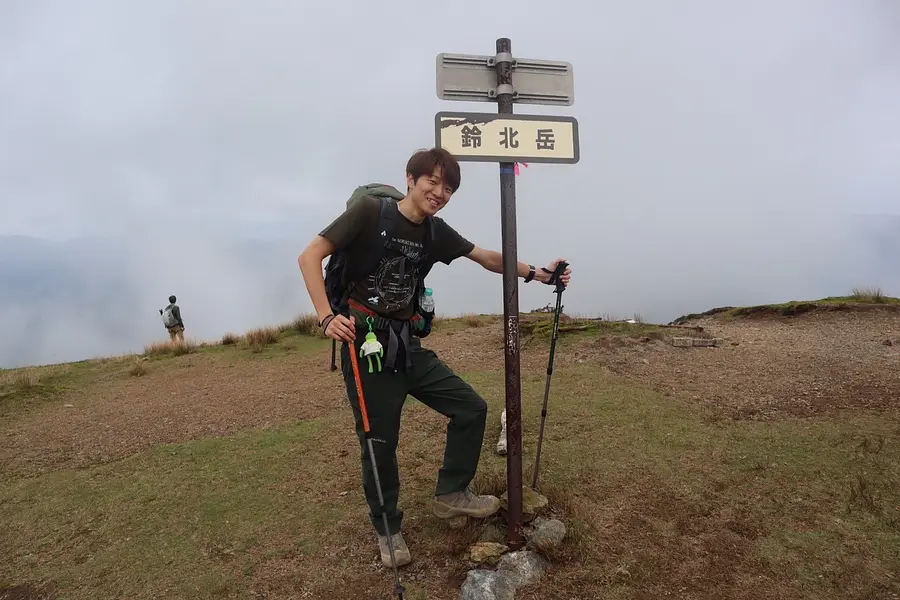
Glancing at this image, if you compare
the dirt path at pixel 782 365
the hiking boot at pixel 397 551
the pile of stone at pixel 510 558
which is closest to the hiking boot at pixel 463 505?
the pile of stone at pixel 510 558

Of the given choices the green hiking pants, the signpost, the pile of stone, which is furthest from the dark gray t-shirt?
the pile of stone

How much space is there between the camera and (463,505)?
379cm

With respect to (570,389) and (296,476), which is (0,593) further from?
(570,389)

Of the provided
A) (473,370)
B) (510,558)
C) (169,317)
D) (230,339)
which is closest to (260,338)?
(230,339)

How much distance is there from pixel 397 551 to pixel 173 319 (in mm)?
15460

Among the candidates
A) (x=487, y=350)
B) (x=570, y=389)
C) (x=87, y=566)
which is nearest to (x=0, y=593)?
(x=87, y=566)

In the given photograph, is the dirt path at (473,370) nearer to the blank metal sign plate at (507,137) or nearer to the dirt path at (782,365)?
the dirt path at (782,365)

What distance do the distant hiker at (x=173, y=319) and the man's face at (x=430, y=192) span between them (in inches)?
601

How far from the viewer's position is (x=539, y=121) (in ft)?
11.5

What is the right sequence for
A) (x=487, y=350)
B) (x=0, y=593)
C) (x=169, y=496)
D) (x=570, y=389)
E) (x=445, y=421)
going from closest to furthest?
(x=0, y=593), (x=169, y=496), (x=445, y=421), (x=570, y=389), (x=487, y=350)

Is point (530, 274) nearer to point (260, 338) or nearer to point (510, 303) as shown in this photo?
point (510, 303)

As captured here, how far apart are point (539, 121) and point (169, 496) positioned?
14.0ft

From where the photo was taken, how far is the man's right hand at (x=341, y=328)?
3049 millimetres

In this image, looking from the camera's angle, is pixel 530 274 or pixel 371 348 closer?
pixel 371 348
